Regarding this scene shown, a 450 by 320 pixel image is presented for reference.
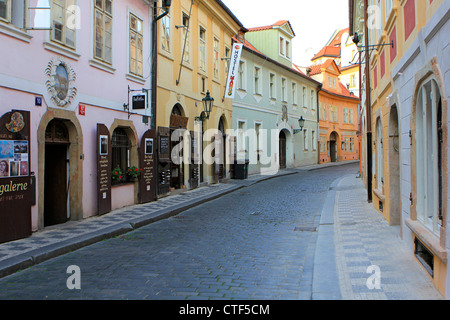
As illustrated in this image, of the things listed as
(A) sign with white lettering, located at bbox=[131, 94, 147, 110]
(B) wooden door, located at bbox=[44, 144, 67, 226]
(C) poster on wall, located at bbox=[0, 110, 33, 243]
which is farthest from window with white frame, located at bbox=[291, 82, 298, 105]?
(C) poster on wall, located at bbox=[0, 110, 33, 243]

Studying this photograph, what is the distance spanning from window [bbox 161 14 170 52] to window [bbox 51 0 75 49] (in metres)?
4.90

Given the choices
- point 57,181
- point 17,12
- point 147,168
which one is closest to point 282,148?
point 147,168

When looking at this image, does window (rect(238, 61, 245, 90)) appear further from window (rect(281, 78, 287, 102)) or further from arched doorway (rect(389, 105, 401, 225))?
arched doorway (rect(389, 105, 401, 225))

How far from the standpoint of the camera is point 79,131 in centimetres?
934

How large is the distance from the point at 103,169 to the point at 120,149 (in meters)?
1.51

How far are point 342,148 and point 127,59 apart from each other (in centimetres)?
3394

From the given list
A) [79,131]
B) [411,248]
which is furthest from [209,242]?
[79,131]

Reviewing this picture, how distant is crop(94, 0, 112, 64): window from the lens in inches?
400

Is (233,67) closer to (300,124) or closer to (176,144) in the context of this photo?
(176,144)

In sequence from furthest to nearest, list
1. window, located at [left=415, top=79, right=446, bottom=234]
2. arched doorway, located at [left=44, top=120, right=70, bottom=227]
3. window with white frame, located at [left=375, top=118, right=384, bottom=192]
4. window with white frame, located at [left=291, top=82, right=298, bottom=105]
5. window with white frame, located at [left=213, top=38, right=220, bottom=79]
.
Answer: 1. window with white frame, located at [left=291, top=82, right=298, bottom=105]
2. window with white frame, located at [left=213, top=38, right=220, bottom=79]
3. window with white frame, located at [left=375, top=118, right=384, bottom=192]
4. arched doorway, located at [left=44, top=120, right=70, bottom=227]
5. window, located at [left=415, top=79, right=446, bottom=234]

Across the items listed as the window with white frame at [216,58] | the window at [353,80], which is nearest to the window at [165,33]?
→ the window with white frame at [216,58]

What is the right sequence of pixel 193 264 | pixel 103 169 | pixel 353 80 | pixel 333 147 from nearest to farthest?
pixel 193 264
pixel 103 169
pixel 333 147
pixel 353 80

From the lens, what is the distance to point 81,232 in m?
7.93

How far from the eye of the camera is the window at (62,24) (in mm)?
8561
